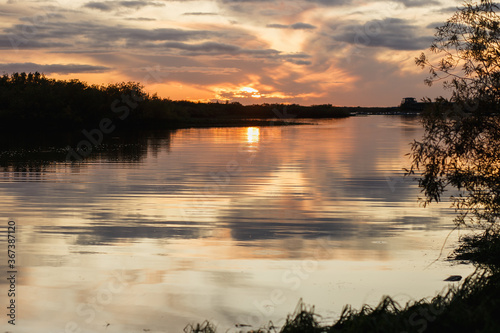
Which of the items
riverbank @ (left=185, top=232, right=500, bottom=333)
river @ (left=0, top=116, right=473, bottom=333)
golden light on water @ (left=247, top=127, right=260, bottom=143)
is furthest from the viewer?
golden light on water @ (left=247, top=127, right=260, bottom=143)

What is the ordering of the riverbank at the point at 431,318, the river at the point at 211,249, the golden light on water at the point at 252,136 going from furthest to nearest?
the golden light on water at the point at 252,136
the river at the point at 211,249
the riverbank at the point at 431,318

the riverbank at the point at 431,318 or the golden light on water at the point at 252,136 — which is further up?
the golden light on water at the point at 252,136

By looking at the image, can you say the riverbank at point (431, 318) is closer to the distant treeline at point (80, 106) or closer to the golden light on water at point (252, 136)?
the golden light on water at point (252, 136)

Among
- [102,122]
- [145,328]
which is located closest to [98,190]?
[145,328]

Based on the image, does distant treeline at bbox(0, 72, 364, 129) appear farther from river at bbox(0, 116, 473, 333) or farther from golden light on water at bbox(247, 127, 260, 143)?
river at bbox(0, 116, 473, 333)

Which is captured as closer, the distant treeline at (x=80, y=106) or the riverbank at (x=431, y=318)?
the riverbank at (x=431, y=318)

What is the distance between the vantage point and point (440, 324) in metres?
8.23

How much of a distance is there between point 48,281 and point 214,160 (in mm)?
28468

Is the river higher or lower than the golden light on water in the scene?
lower

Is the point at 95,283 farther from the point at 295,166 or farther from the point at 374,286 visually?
the point at 295,166

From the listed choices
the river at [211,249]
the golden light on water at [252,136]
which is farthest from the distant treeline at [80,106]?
the river at [211,249]

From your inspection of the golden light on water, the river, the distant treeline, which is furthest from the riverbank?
the distant treeline

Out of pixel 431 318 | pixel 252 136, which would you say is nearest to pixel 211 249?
pixel 431 318

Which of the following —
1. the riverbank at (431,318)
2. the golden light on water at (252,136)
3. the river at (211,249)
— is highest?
the golden light on water at (252,136)
